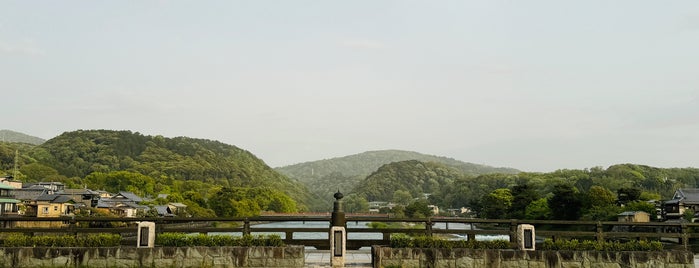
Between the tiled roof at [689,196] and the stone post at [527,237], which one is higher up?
the tiled roof at [689,196]

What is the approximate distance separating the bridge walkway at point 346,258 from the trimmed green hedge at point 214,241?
3.58 ft

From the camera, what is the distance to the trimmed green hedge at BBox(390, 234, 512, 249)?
14.4m

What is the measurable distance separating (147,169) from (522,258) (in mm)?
140245

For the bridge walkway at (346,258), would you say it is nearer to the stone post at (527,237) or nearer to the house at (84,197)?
the stone post at (527,237)

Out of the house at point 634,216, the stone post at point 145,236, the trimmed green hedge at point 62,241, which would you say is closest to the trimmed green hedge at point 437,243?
the stone post at point 145,236

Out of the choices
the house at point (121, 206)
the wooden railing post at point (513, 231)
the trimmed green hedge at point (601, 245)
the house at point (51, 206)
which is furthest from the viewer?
the house at point (121, 206)

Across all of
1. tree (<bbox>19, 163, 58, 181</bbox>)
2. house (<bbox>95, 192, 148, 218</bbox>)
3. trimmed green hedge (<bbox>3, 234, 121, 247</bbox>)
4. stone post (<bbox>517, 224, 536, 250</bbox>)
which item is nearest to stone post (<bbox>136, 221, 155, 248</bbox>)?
trimmed green hedge (<bbox>3, 234, 121, 247</bbox>)

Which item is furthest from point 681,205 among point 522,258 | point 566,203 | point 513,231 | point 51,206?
point 51,206

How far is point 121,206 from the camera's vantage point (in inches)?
3191

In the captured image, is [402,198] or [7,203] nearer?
[7,203]

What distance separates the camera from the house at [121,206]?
78300 millimetres

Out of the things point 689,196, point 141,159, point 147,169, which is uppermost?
point 141,159

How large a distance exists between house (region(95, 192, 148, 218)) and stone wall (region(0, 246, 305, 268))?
68.2 m

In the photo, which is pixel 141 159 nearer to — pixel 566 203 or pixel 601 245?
pixel 566 203
